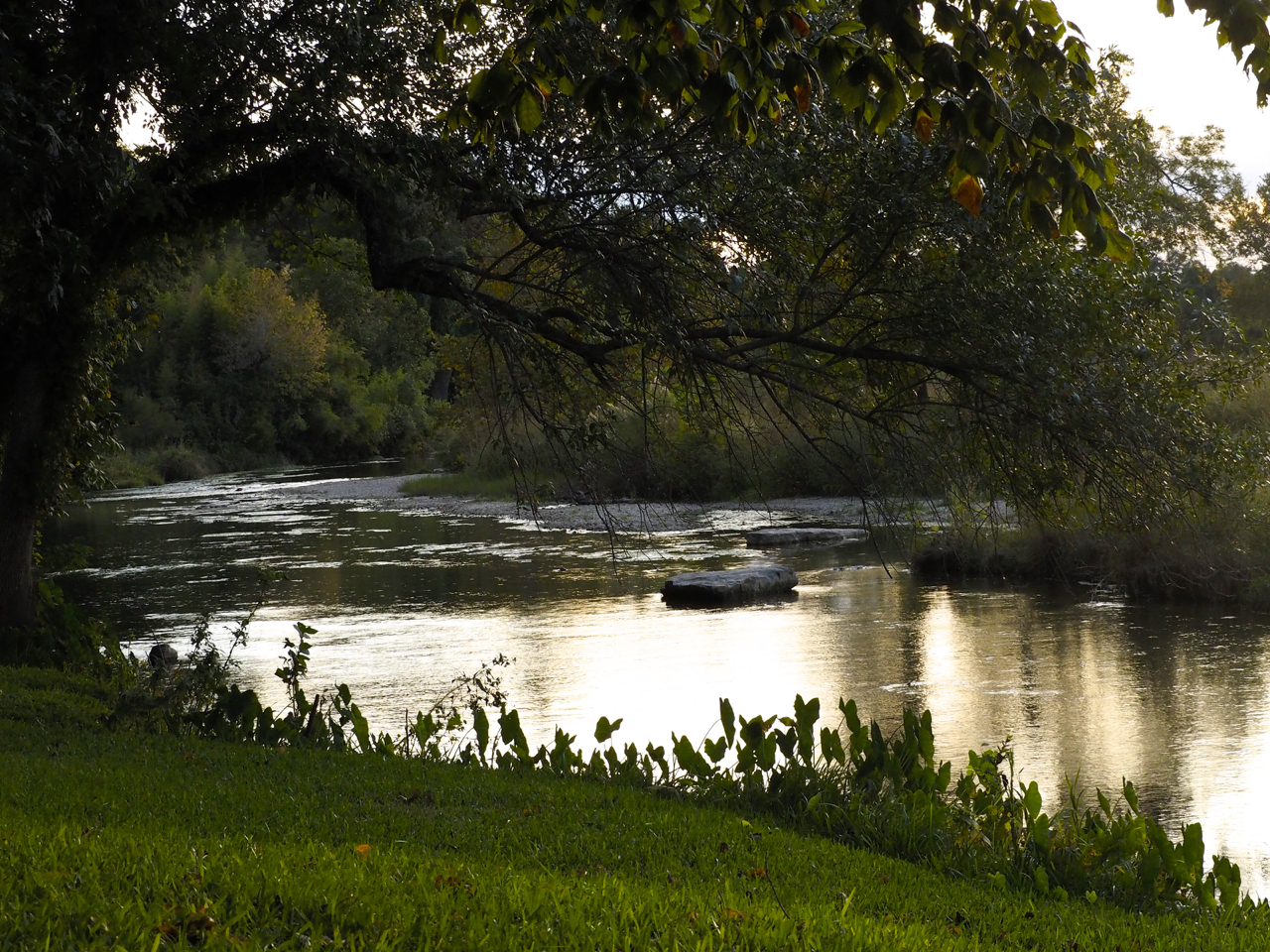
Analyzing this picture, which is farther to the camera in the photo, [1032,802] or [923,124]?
[1032,802]

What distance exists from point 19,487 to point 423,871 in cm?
781

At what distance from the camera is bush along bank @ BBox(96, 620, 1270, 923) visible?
5516 millimetres

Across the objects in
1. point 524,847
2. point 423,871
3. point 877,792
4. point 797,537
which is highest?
point 797,537

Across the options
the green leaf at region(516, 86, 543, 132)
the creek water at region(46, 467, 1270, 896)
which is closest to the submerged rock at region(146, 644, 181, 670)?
the creek water at region(46, 467, 1270, 896)

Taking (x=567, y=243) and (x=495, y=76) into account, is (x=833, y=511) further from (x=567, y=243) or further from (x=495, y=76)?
(x=495, y=76)

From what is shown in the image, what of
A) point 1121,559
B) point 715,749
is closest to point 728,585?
point 1121,559

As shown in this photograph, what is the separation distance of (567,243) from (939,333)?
2.36 meters

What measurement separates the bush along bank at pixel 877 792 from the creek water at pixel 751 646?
1.78m

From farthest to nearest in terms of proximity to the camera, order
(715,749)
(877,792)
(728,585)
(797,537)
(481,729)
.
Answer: (797,537)
(728,585)
(481,729)
(715,749)
(877,792)

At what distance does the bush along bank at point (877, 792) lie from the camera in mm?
5516

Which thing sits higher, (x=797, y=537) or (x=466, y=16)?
(x=466, y=16)

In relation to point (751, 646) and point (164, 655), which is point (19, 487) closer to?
point (164, 655)

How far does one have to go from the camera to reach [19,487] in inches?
409

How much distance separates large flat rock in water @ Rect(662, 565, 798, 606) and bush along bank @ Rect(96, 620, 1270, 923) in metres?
9.12
